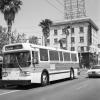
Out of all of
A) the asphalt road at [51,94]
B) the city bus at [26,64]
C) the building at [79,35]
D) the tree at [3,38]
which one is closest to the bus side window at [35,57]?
the city bus at [26,64]

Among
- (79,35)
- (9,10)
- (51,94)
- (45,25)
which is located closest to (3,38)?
(9,10)

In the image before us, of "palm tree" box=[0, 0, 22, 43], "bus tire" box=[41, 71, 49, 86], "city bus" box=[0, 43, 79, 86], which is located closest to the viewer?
"city bus" box=[0, 43, 79, 86]

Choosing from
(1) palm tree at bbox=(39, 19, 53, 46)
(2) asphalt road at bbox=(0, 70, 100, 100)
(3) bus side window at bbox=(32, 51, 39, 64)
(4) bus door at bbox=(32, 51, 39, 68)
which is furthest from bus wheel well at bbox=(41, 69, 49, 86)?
(1) palm tree at bbox=(39, 19, 53, 46)

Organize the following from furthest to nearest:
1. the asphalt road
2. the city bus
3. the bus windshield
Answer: the bus windshield → the city bus → the asphalt road

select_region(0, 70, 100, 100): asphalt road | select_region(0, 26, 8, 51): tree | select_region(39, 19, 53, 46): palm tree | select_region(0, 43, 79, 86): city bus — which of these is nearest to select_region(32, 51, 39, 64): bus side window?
select_region(0, 43, 79, 86): city bus

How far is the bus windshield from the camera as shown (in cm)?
1436

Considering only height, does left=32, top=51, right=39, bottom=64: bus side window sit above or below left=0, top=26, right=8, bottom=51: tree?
below

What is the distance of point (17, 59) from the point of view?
48.2 feet

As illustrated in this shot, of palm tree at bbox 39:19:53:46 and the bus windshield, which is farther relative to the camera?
palm tree at bbox 39:19:53:46

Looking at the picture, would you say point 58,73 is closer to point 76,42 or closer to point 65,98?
point 65,98

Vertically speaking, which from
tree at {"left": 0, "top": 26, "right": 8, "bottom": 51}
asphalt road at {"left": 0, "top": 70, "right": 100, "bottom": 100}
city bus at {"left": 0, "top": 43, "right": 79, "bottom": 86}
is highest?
tree at {"left": 0, "top": 26, "right": 8, "bottom": 51}

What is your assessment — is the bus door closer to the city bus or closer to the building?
the city bus

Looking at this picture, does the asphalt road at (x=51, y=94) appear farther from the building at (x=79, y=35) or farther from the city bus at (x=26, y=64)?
the building at (x=79, y=35)

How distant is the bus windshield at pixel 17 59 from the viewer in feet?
47.1
